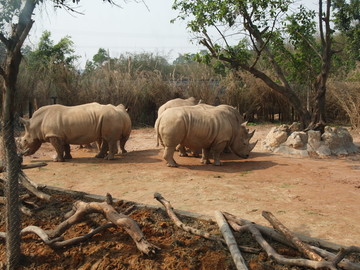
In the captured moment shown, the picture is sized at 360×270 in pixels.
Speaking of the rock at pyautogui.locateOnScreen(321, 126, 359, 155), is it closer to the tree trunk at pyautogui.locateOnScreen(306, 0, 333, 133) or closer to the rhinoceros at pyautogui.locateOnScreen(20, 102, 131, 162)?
the tree trunk at pyautogui.locateOnScreen(306, 0, 333, 133)

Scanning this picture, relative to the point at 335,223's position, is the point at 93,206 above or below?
above

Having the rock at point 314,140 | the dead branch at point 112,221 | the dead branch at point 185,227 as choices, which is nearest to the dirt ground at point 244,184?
the rock at point 314,140

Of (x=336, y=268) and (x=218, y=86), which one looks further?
(x=218, y=86)

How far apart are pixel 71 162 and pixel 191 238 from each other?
6.22 metres

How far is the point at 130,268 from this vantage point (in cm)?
318

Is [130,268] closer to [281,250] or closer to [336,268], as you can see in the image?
[281,250]

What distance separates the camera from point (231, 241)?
3301 millimetres

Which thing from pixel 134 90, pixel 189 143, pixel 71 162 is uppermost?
pixel 134 90

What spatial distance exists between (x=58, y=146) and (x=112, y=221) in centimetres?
596

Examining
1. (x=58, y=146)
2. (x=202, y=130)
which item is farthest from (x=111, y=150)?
(x=202, y=130)

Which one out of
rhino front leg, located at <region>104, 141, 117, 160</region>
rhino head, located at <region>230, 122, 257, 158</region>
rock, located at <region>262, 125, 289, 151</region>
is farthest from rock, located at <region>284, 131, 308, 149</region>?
rhino front leg, located at <region>104, 141, 117, 160</region>

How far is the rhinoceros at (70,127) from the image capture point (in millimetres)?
9117

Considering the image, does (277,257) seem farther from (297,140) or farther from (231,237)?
(297,140)

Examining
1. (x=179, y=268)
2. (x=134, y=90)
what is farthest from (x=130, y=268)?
(x=134, y=90)
